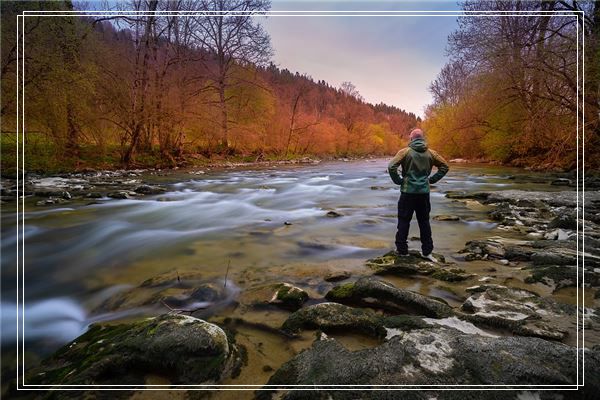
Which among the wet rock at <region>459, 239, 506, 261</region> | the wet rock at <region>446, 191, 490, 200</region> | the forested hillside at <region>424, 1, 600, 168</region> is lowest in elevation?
the wet rock at <region>459, 239, 506, 261</region>

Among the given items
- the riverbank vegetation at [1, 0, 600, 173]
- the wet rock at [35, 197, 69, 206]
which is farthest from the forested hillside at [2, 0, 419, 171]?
the wet rock at [35, 197, 69, 206]

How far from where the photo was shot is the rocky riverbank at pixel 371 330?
1.86 meters

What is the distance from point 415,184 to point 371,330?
274cm

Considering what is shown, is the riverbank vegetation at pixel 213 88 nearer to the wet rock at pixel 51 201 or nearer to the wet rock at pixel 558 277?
the wet rock at pixel 558 277

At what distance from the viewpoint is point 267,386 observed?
2.00 metres

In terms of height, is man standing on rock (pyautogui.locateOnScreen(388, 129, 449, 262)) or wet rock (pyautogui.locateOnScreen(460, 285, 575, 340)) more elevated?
man standing on rock (pyautogui.locateOnScreen(388, 129, 449, 262))

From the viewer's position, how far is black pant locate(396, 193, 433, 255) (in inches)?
187

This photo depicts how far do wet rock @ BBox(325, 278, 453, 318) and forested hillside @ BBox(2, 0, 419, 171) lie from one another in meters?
3.61

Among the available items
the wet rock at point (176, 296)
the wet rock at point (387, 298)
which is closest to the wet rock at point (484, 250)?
the wet rock at point (387, 298)

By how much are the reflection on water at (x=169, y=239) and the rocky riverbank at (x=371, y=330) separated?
56 cm

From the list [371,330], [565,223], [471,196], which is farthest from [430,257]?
[471,196]

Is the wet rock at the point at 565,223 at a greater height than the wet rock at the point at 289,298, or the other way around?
the wet rock at the point at 565,223

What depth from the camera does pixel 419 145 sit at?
4.80 m

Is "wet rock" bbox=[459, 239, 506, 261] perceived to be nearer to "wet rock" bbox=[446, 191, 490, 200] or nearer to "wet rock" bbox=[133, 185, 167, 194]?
"wet rock" bbox=[446, 191, 490, 200]
